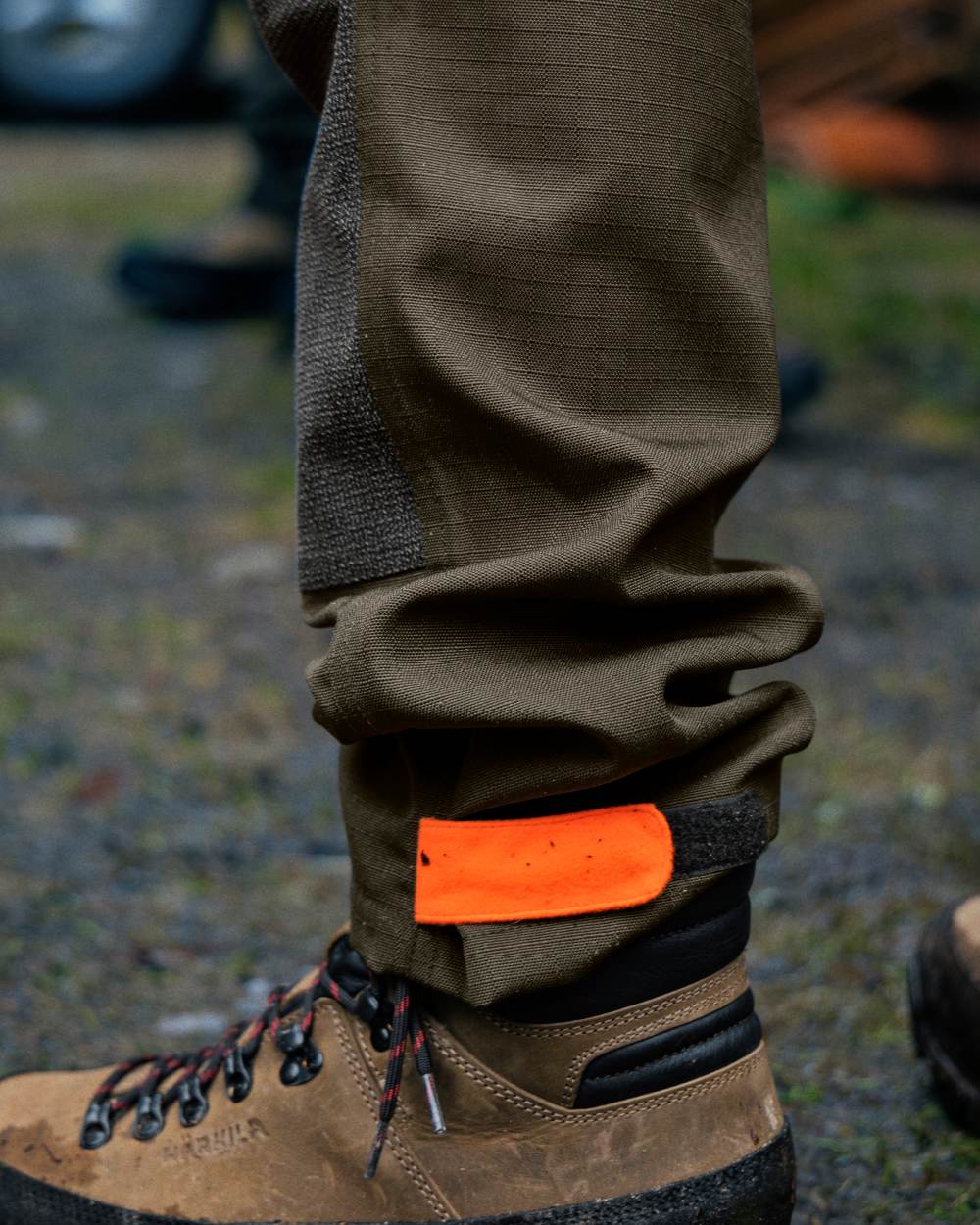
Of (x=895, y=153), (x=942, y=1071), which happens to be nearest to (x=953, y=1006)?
(x=942, y=1071)

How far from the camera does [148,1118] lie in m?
0.98

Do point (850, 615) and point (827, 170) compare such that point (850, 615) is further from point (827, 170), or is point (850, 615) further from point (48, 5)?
point (48, 5)

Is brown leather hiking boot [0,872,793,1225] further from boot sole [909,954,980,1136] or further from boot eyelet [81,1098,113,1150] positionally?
boot sole [909,954,980,1136]

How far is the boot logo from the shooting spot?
3.10 feet

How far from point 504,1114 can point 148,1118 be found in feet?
0.88

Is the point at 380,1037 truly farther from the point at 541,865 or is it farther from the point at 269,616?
the point at 269,616

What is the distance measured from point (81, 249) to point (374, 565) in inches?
159

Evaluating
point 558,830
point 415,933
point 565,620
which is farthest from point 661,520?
point 415,933

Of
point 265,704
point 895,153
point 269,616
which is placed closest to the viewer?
point 265,704

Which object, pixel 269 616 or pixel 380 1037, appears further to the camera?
pixel 269 616

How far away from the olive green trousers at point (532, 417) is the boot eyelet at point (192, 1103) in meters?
0.20

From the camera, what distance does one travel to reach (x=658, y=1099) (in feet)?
2.92

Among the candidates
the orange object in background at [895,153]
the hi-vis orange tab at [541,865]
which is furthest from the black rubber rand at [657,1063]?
the orange object in background at [895,153]

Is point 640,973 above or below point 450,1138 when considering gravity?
above
